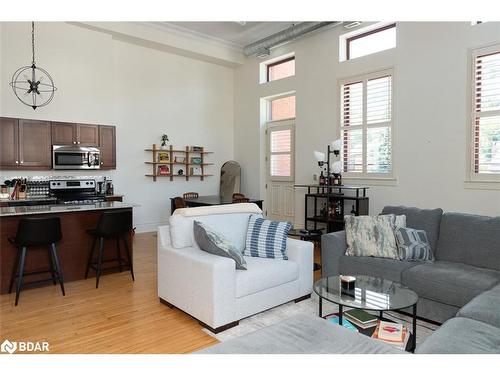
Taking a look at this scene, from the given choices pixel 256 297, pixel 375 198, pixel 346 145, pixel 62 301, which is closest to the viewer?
pixel 256 297

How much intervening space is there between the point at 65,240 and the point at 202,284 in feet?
7.11

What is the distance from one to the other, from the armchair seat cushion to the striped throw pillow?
0.09 meters

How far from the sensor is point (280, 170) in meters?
7.93

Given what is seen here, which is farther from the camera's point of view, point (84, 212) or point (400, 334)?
point (84, 212)

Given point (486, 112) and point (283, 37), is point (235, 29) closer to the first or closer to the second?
point (283, 37)

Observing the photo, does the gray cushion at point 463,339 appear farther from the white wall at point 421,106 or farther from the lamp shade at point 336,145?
the lamp shade at point 336,145

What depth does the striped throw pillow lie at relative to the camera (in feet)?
11.2

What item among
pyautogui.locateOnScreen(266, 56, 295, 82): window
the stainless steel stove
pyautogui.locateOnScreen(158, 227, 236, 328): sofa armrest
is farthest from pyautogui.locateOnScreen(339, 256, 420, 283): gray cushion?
pyautogui.locateOnScreen(266, 56, 295, 82): window

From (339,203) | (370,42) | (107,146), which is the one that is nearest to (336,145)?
(339,203)

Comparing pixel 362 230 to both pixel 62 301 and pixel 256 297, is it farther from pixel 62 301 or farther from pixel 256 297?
pixel 62 301
